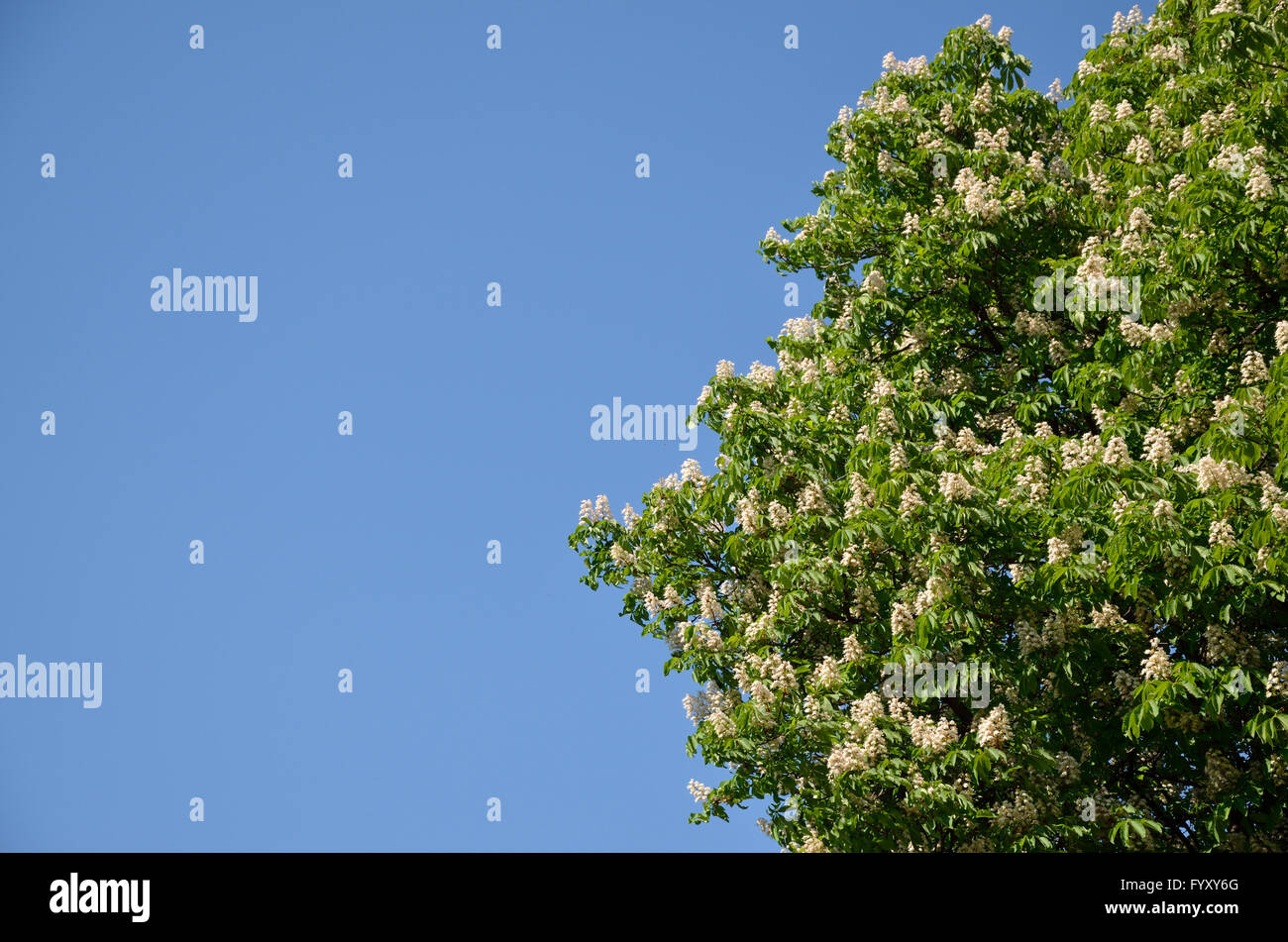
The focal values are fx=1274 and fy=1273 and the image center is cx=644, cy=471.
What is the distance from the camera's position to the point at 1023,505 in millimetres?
12078

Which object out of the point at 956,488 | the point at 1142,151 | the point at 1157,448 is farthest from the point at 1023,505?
the point at 1142,151

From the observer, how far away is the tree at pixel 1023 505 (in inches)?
450

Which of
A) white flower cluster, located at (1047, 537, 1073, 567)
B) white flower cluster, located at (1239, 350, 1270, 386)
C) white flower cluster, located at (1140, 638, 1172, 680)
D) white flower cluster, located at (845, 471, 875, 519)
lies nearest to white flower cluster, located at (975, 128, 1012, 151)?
white flower cluster, located at (1239, 350, 1270, 386)

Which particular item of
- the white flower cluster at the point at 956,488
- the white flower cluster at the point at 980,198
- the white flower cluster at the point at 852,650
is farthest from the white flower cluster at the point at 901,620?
the white flower cluster at the point at 980,198

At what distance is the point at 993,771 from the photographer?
→ 12.1 meters

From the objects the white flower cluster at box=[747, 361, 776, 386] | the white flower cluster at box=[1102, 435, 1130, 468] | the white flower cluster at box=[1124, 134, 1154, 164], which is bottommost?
the white flower cluster at box=[1102, 435, 1130, 468]

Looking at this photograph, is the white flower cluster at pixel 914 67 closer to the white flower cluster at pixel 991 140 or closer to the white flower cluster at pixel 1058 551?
the white flower cluster at pixel 991 140

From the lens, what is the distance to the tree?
37.5 ft

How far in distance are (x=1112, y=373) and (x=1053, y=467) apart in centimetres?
154

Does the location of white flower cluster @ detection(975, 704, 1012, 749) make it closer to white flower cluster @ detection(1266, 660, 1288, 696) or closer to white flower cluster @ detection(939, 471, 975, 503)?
white flower cluster @ detection(939, 471, 975, 503)

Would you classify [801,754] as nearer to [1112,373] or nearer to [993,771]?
[993,771]

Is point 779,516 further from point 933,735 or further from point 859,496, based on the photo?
point 933,735

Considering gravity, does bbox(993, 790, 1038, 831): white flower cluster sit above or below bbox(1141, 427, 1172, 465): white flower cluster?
below
